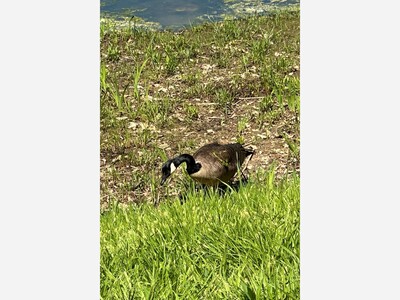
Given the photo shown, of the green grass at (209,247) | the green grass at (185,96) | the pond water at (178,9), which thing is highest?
the pond water at (178,9)

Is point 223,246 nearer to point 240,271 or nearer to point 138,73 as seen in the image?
point 240,271

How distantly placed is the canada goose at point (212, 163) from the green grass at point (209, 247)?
21cm

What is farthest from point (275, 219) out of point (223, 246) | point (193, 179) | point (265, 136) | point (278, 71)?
point (193, 179)

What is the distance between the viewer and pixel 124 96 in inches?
139

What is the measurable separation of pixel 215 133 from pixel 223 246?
0.89 m

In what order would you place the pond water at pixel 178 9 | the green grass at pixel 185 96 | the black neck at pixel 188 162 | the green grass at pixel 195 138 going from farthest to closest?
1. the black neck at pixel 188 162
2. the green grass at pixel 185 96
3. the pond water at pixel 178 9
4. the green grass at pixel 195 138

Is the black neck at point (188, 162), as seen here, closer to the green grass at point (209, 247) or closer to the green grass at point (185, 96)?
the green grass at point (185, 96)

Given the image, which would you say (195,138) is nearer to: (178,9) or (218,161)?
(218,161)

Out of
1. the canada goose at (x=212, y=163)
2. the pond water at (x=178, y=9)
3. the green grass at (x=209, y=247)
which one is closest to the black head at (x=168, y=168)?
the canada goose at (x=212, y=163)

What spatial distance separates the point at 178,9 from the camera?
130 inches

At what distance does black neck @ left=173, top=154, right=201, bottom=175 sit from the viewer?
3721mm

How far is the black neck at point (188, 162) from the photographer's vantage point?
12.2 ft

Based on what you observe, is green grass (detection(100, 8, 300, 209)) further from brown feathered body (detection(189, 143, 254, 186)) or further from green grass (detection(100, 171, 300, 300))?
green grass (detection(100, 171, 300, 300))

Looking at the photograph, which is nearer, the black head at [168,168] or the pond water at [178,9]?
the pond water at [178,9]
